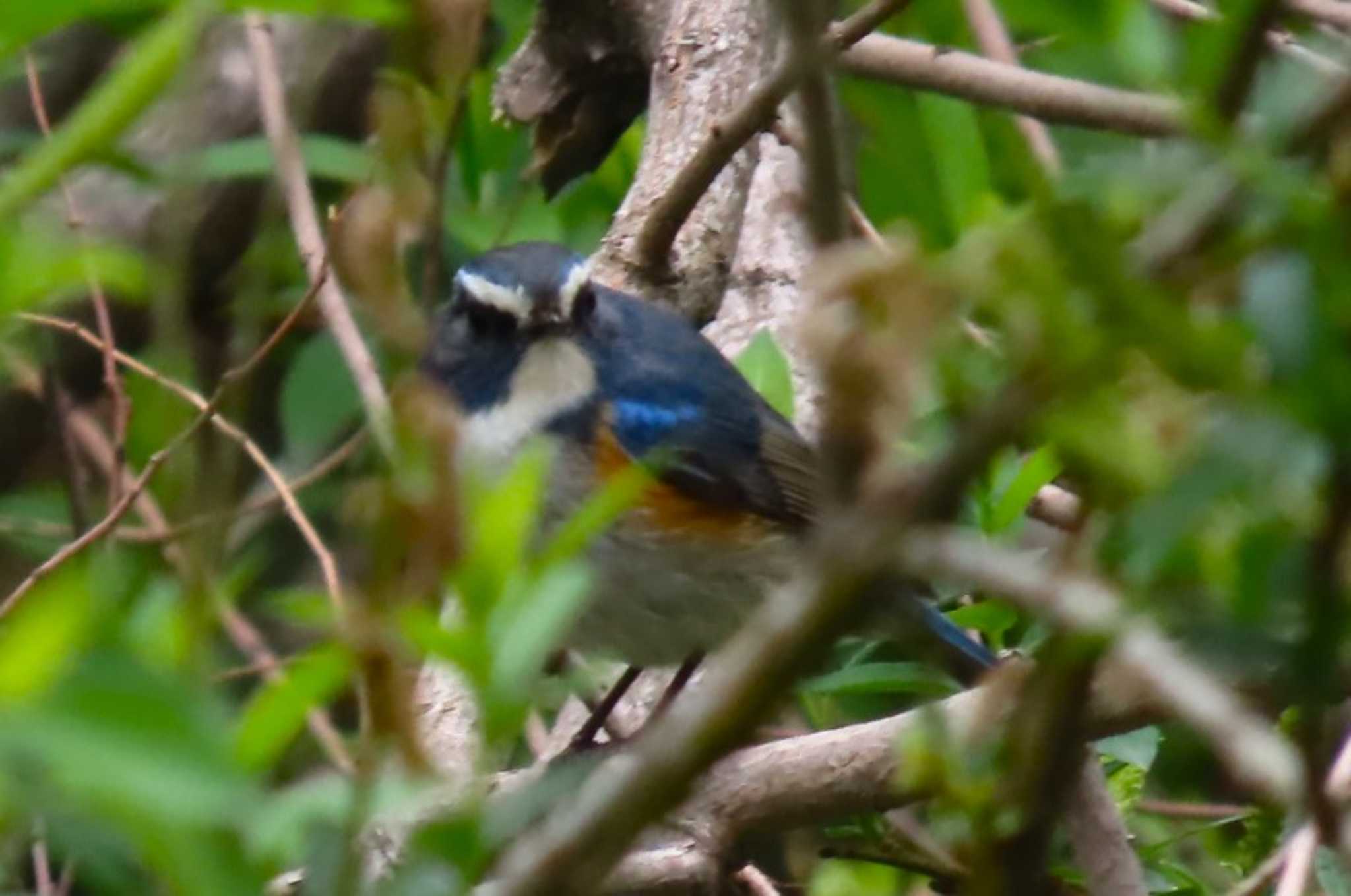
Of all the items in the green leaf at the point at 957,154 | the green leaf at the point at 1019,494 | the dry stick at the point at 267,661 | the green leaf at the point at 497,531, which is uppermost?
the green leaf at the point at 497,531

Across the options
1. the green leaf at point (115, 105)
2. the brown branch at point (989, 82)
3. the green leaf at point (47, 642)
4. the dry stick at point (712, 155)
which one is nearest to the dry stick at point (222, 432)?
the green leaf at point (47, 642)

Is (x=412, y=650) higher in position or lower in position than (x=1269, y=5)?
lower

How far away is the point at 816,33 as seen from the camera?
2.62 feet

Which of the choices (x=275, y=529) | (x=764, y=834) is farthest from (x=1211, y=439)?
(x=275, y=529)

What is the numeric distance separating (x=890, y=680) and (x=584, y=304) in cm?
93

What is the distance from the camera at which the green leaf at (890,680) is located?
2.43m

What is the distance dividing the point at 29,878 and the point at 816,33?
283cm

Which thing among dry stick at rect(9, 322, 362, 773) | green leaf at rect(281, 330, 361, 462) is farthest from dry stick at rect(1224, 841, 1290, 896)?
green leaf at rect(281, 330, 361, 462)

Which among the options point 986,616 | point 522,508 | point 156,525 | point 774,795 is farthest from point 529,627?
point 156,525

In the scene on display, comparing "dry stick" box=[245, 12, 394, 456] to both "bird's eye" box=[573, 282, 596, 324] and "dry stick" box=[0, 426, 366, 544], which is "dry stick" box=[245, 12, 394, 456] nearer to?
"dry stick" box=[0, 426, 366, 544]

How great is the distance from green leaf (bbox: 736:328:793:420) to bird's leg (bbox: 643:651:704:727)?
0.41 meters

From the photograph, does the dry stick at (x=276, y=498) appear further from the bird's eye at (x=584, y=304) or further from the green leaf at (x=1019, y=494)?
the green leaf at (x=1019, y=494)

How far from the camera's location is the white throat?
3018 millimetres

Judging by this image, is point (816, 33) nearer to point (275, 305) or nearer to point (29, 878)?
point (29, 878)
